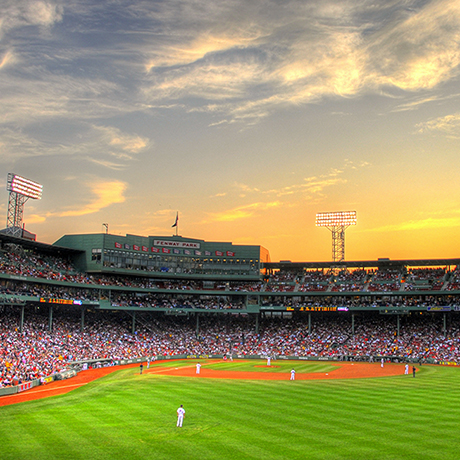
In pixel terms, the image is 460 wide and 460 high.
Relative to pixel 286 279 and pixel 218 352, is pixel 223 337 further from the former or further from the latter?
pixel 286 279

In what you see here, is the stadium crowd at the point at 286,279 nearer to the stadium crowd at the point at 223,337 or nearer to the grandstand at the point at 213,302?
the grandstand at the point at 213,302

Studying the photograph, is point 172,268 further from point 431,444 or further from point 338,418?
point 431,444

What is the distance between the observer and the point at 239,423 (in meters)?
25.8

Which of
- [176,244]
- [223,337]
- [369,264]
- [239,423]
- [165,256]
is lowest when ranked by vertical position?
[223,337]

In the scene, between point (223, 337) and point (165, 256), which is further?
point (165, 256)

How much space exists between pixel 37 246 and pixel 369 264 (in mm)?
57141

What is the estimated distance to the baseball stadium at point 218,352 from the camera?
75.4ft

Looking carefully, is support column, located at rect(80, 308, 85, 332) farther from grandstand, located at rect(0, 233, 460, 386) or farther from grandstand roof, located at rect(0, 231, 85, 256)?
grandstand roof, located at rect(0, 231, 85, 256)

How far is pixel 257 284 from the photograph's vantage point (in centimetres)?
9012

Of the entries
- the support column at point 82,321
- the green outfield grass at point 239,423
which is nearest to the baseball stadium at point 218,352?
the green outfield grass at point 239,423

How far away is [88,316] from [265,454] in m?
59.2

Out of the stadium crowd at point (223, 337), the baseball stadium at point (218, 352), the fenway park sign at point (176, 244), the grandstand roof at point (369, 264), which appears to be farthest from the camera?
the fenway park sign at point (176, 244)

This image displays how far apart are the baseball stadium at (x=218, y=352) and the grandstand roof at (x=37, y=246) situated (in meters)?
0.29

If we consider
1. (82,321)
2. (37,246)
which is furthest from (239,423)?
(37,246)
